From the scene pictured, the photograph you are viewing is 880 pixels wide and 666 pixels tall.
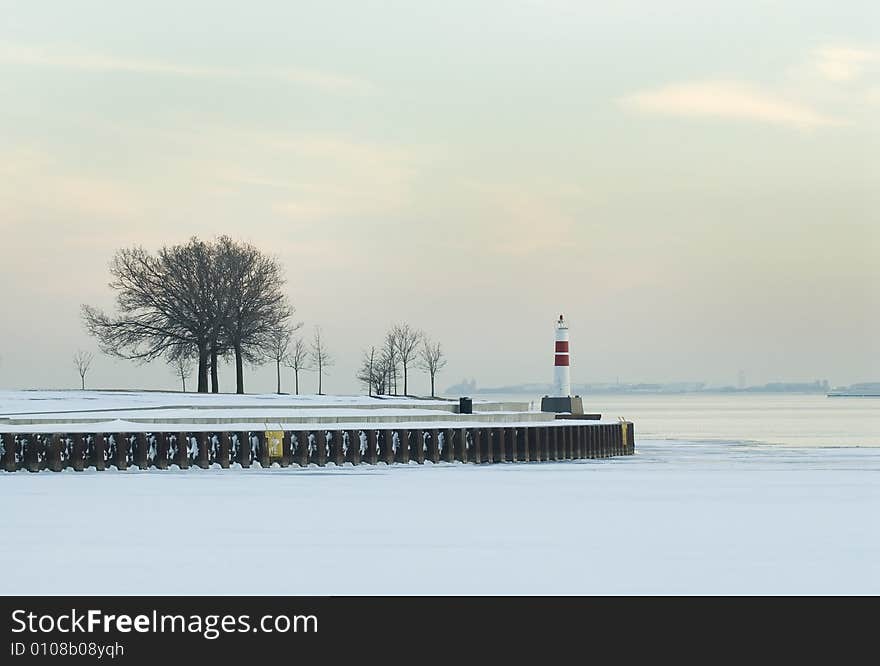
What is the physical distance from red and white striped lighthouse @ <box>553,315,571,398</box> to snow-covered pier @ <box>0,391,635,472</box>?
5.61 ft

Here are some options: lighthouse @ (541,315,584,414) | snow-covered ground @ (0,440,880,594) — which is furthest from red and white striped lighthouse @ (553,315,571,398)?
snow-covered ground @ (0,440,880,594)

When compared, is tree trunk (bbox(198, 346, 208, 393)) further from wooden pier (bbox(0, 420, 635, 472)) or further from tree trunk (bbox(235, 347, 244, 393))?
wooden pier (bbox(0, 420, 635, 472))

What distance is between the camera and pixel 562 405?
4944 cm

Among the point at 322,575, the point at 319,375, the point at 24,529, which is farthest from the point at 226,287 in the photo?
the point at 322,575

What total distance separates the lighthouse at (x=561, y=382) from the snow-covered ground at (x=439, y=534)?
1809cm

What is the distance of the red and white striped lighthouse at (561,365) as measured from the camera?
49.1 meters

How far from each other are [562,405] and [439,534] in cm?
3112

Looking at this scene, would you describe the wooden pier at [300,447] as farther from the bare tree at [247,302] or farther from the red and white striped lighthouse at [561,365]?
the bare tree at [247,302]

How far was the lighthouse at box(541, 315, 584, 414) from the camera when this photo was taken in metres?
49.1
